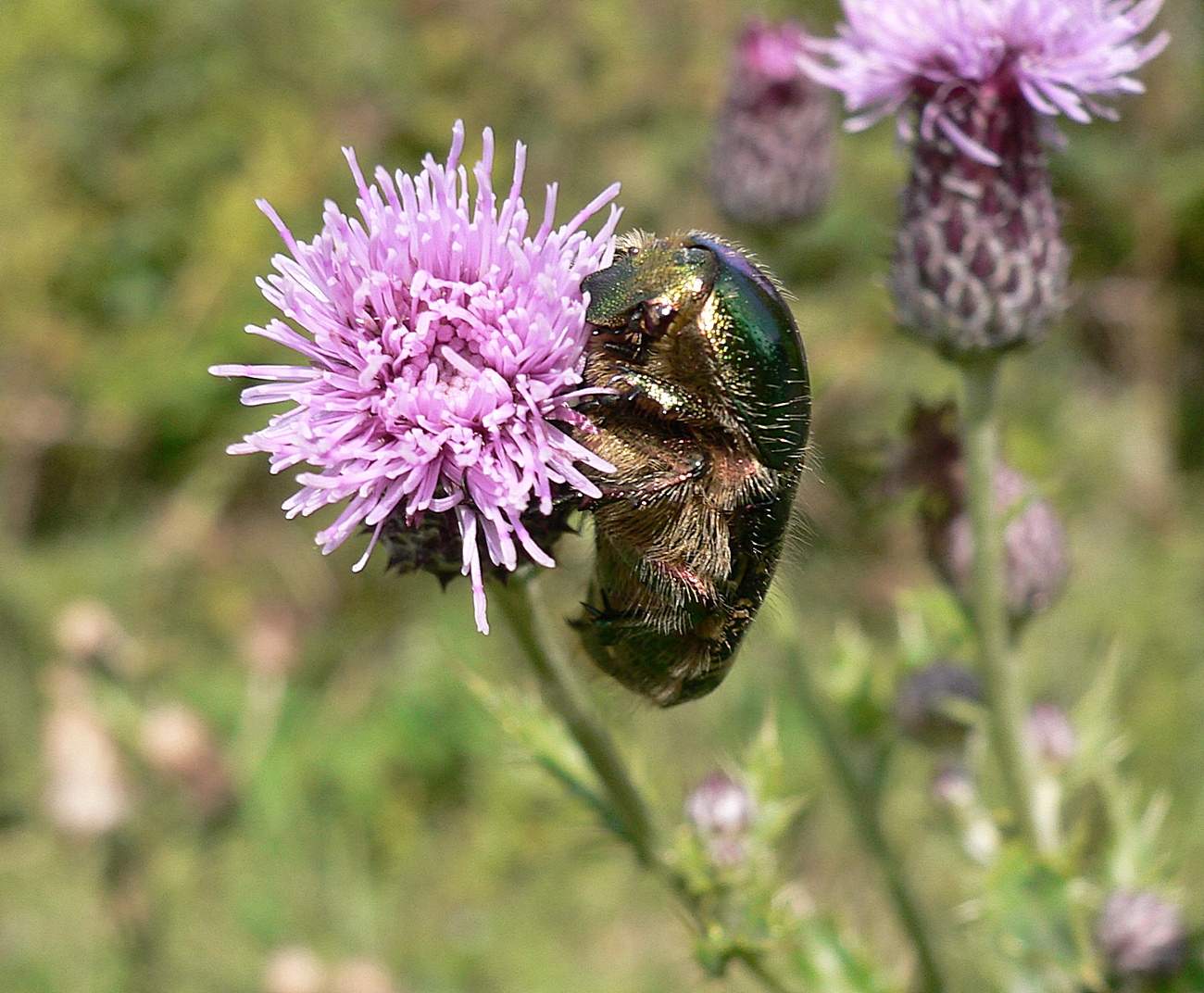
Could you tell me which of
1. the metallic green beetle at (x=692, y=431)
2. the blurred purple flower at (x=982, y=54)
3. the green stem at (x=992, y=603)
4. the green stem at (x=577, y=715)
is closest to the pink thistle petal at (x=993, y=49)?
the blurred purple flower at (x=982, y=54)

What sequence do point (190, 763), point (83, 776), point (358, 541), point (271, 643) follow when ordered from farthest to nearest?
point (358, 541) → point (271, 643) → point (190, 763) → point (83, 776)

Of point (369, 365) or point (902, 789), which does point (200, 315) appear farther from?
point (369, 365)

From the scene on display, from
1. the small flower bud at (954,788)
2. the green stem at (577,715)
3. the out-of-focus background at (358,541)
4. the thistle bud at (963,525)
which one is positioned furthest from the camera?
the out-of-focus background at (358,541)

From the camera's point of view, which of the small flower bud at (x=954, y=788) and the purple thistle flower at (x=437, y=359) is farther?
the small flower bud at (x=954, y=788)

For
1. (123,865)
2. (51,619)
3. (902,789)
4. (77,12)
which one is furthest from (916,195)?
(77,12)

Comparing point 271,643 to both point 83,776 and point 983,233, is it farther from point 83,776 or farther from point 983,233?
point 983,233

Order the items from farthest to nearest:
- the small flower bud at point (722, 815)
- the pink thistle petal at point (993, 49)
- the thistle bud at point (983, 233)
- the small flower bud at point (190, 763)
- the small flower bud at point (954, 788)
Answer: the small flower bud at point (190, 763) < the small flower bud at point (954, 788) < the small flower bud at point (722, 815) < the thistle bud at point (983, 233) < the pink thistle petal at point (993, 49)

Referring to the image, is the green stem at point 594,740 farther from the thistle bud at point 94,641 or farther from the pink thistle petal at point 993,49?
the thistle bud at point 94,641

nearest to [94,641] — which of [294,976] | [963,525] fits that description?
[294,976]
